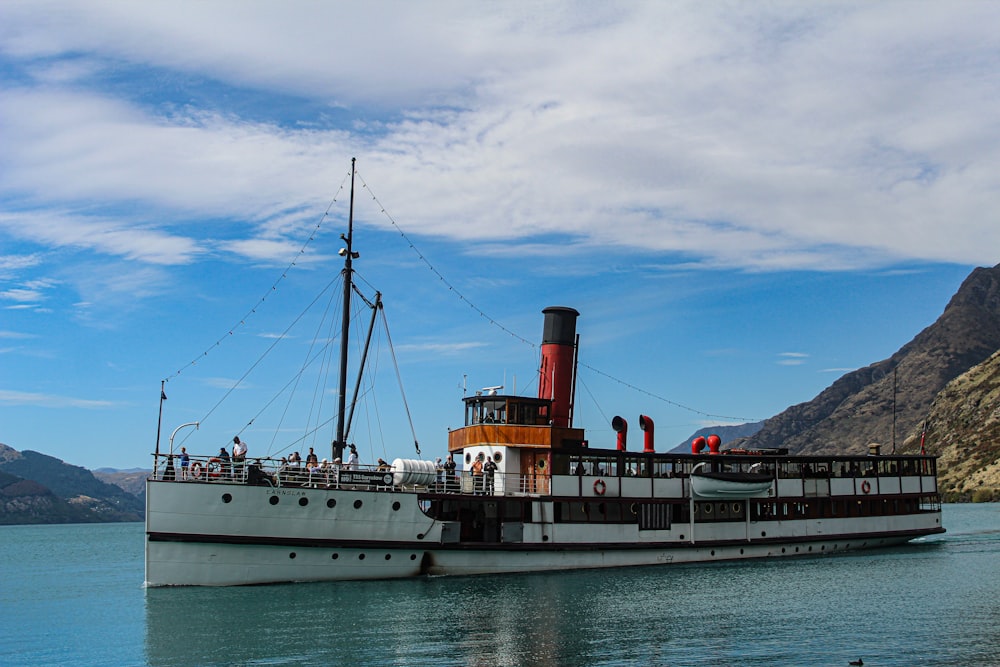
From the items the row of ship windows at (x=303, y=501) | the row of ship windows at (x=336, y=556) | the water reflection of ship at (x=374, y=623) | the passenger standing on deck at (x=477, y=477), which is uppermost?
the passenger standing on deck at (x=477, y=477)

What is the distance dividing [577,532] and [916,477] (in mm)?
20874

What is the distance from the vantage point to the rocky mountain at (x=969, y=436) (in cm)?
14062

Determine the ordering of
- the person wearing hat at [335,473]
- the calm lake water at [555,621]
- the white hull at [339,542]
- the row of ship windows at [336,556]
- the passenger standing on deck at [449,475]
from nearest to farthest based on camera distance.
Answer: the calm lake water at [555,621] < the white hull at [339,542] < the row of ship windows at [336,556] < the person wearing hat at [335,473] < the passenger standing on deck at [449,475]

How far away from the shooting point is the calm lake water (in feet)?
71.8

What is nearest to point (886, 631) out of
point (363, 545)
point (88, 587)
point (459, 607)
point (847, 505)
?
point (459, 607)

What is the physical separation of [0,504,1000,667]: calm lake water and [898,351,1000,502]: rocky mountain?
11734 cm

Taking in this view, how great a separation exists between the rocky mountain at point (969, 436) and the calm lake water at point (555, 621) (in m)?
117

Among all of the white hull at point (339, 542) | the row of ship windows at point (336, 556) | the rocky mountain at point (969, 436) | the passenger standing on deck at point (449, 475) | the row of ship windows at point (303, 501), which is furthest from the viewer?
the rocky mountain at point (969, 436)

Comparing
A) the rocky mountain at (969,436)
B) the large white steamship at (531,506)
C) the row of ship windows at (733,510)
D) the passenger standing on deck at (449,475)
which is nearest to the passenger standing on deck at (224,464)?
the large white steamship at (531,506)

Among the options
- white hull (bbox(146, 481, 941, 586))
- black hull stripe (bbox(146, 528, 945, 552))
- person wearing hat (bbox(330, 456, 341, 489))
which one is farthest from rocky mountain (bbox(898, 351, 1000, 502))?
person wearing hat (bbox(330, 456, 341, 489))

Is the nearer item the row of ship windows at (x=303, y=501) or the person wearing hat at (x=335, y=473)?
the row of ship windows at (x=303, y=501)

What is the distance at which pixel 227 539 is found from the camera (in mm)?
30500

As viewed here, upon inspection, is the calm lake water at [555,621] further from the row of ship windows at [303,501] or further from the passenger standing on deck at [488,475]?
the passenger standing on deck at [488,475]

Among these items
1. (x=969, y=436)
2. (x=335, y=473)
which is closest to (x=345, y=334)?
(x=335, y=473)
